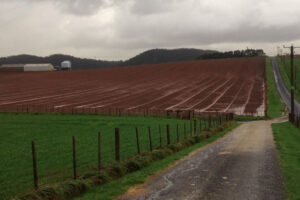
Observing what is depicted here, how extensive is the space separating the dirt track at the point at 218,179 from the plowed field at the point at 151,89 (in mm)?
39409

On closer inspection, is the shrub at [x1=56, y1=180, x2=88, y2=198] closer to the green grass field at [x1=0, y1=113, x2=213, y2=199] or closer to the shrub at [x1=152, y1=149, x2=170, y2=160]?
the green grass field at [x1=0, y1=113, x2=213, y2=199]

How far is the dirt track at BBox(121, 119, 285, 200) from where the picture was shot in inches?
472

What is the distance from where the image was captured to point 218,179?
556 inches

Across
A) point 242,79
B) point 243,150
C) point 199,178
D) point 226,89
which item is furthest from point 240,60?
point 199,178

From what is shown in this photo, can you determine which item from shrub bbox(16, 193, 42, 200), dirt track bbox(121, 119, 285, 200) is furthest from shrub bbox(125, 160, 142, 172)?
shrub bbox(16, 193, 42, 200)

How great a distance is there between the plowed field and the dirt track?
3941cm

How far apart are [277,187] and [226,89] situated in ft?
235

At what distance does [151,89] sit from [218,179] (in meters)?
70.5

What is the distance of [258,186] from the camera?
43.1ft

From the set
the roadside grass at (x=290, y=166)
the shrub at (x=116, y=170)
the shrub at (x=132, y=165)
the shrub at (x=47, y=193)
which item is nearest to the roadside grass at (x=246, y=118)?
the roadside grass at (x=290, y=166)

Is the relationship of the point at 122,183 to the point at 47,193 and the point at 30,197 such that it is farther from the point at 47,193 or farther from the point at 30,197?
the point at 30,197

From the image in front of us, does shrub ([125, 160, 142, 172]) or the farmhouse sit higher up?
the farmhouse

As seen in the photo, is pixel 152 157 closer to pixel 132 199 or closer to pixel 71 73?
pixel 132 199

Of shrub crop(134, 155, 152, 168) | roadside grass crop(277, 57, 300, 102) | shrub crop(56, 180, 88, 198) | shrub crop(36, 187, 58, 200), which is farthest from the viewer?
roadside grass crop(277, 57, 300, 102)
